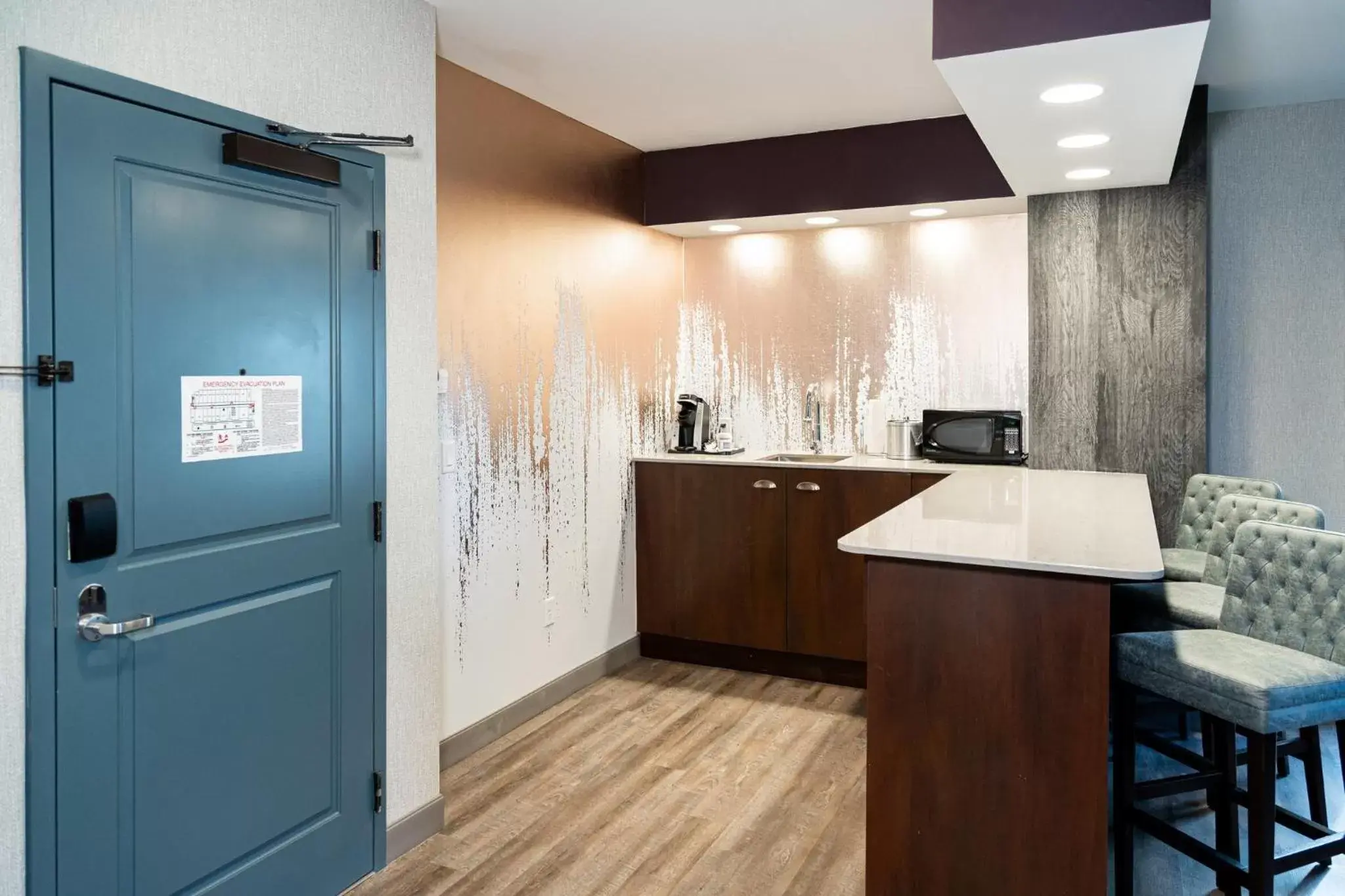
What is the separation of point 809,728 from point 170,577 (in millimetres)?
2499

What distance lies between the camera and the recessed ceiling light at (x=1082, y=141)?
116 inches

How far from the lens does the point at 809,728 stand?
368 centimetres

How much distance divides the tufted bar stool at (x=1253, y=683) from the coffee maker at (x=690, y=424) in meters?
2.68

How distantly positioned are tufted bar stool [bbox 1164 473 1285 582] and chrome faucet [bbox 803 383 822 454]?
5.77 ft

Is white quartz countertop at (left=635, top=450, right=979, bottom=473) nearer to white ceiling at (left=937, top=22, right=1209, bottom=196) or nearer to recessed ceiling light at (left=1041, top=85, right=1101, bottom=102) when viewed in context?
white ceiling at (left=937, top=22, right=1209, bottom=196)

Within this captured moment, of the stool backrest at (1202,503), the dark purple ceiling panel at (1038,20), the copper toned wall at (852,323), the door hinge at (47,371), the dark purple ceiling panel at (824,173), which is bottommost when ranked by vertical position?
the stool backrest at (1202,503)

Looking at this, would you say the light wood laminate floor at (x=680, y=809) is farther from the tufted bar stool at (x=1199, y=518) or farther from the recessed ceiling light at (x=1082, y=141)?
the recessed ceiling light at (x=1082, y=141)

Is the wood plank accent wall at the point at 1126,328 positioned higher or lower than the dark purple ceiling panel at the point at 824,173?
lower

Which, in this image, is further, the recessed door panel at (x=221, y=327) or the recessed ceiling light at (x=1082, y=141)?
the recessed ceiling light at (x=1082, y=141)

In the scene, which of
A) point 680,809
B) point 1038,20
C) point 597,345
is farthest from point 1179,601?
point 597,345

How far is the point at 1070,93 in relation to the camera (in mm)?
2475

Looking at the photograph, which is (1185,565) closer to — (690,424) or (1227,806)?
(1227,806)

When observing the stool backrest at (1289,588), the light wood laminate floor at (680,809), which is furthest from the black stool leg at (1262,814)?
the light wood laminate floor at (680,809)

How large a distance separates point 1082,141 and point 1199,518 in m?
1.50
